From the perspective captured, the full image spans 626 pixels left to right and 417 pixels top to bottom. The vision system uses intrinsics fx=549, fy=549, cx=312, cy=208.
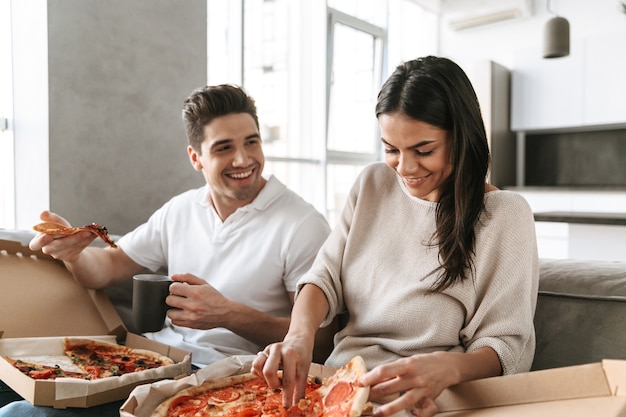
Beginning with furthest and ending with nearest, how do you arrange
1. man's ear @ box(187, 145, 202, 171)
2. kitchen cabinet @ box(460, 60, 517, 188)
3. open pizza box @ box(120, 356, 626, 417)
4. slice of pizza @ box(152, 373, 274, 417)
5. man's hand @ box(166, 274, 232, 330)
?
1. kitchen cabinet @ box(460, 60, 517, 188)
2. man's ear @ box(187, 145, 202, 171)
3. man's hand @ box(166, 274, 232, 330)
4. slice of pizza @ box(152, 373, 274, 417)
5. open pizza box @ box(120, 356, 626, 417)

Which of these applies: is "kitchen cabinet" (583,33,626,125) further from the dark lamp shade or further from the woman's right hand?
the woman's right hand

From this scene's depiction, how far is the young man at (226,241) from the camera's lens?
1594mm

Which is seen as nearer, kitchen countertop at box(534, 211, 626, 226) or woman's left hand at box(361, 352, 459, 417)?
woman's left hand at box(361, 352, 459, 417)

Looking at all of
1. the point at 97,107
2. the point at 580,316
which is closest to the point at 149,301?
the point at 580,316

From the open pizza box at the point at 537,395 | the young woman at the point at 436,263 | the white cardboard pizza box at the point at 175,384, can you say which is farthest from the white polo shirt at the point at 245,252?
the open pizza box at the point at 537,395

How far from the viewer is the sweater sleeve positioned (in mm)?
1102

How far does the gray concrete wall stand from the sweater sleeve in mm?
1850

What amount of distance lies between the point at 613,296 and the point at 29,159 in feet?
7.49

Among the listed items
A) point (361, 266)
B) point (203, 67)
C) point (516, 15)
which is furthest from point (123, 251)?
point (516, 15)

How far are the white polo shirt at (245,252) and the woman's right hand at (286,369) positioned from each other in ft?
1.82

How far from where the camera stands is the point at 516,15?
198 inches

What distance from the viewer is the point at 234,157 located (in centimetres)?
174

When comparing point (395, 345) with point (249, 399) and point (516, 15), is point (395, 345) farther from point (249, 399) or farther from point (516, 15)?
point (516, 15)

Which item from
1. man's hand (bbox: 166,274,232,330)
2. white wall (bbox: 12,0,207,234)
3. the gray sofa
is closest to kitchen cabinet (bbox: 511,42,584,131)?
white wall (bbox: 12,0,207,234)
